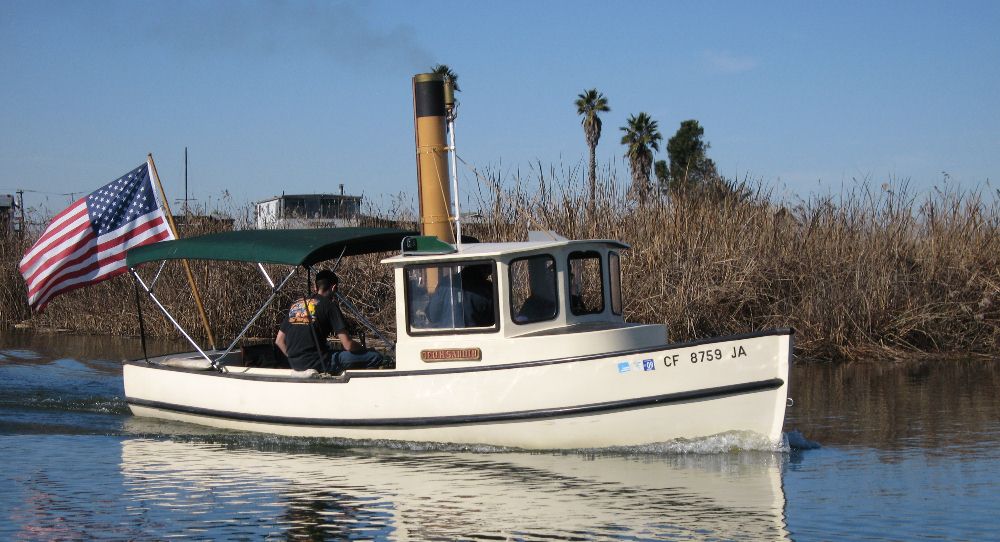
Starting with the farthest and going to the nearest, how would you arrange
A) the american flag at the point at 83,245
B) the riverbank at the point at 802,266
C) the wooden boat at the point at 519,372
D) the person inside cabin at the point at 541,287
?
the riverbank at the point at 802,266 < the american flag at the point at 83,245 < the person inside cabin at the point at 541,287 < the wooden boat at the point at 519,372

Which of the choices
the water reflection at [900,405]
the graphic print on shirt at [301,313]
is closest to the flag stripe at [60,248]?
the graphic print on shirt at [301,313]

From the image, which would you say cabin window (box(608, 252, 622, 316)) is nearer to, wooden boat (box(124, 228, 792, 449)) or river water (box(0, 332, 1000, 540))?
wooden boat (box(124, 228, 792, 449))

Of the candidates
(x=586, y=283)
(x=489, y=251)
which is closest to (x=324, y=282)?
(x=489, y=251)

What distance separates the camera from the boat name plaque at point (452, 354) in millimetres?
10781

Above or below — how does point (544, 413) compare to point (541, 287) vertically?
below

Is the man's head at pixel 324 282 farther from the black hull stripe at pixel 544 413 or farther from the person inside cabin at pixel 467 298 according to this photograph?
the person inside cabin at pixel 467 298

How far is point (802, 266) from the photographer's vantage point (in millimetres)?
17969

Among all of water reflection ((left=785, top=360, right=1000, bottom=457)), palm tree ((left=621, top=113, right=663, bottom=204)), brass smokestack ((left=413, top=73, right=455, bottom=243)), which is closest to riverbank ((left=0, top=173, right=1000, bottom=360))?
water reflection ((left=785, top=360, right=1000, bottom=457))

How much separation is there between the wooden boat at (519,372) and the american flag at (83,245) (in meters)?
1.87

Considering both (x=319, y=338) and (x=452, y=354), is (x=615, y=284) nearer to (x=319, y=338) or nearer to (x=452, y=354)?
(x=452, y=354)

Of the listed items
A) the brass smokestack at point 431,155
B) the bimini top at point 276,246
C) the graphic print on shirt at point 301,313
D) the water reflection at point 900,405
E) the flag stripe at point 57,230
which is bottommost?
the water reflection at point 900,405

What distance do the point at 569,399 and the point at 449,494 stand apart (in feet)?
5.90

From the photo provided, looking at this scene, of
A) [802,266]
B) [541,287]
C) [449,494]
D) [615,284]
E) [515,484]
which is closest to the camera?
[449,494]

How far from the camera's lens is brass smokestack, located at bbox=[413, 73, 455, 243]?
1330 cm
